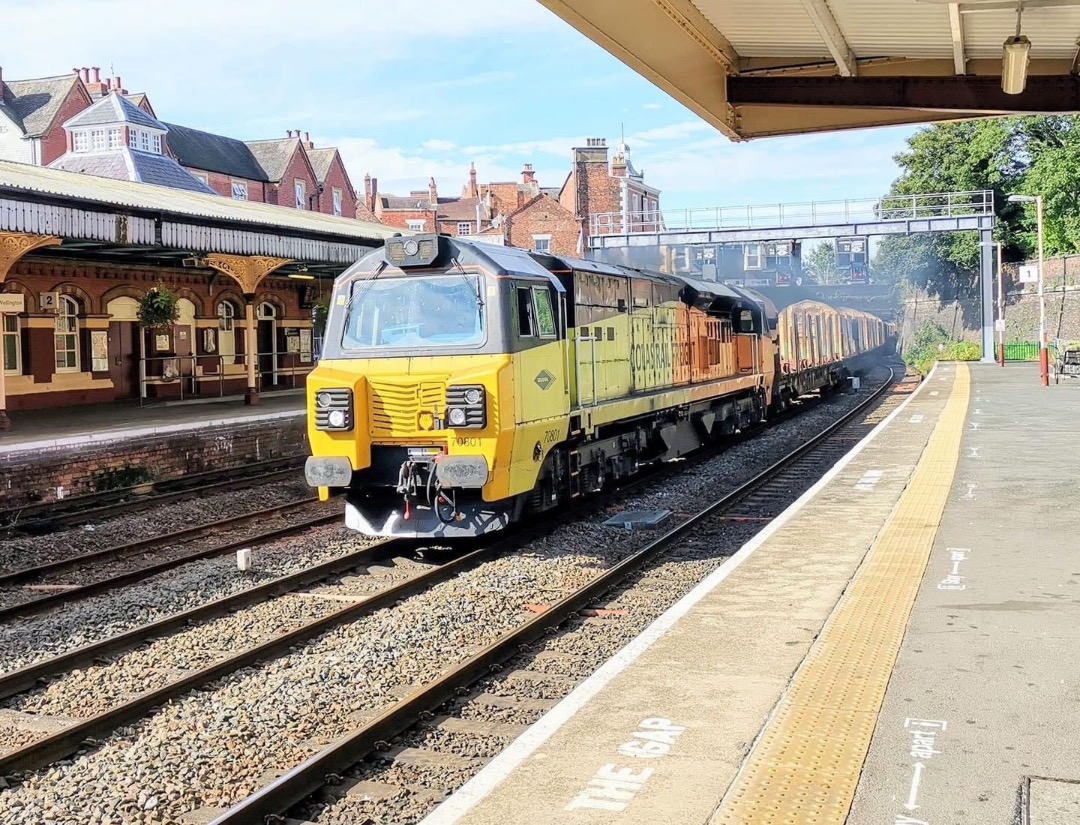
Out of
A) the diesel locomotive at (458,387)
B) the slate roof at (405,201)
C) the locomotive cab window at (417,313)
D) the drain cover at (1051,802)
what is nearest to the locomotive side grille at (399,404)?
the diesel locomotive at (458,387)

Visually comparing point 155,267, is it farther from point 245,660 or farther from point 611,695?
point 611,695

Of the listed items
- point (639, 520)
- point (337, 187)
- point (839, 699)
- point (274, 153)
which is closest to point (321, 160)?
point (337, 187)

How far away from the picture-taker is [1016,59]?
23.7 ft

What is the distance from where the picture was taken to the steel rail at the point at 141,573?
9.22m

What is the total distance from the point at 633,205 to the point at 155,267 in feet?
143

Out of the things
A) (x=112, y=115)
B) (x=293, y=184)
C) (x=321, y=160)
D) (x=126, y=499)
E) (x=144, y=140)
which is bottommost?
(x=126, y=499)

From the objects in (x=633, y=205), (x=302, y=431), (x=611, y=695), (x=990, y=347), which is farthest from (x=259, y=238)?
(x=633, y=205)

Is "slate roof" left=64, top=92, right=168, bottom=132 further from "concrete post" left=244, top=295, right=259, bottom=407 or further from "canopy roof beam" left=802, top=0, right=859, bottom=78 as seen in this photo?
"canopy roof beam" left=802, top=0, right=859, bottom=78

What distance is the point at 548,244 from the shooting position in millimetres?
61438

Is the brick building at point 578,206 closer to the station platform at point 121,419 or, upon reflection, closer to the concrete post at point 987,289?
the concrete post at point 987,289

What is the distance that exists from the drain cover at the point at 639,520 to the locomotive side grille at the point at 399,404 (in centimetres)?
326

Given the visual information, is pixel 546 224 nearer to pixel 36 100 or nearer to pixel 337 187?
Answer: pixel 337 187

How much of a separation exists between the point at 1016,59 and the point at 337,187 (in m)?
57.8

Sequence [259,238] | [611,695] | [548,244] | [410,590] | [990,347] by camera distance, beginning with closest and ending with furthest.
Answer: [611,695] < [410,590] < [259,238] < [990,347] < [548,244]
